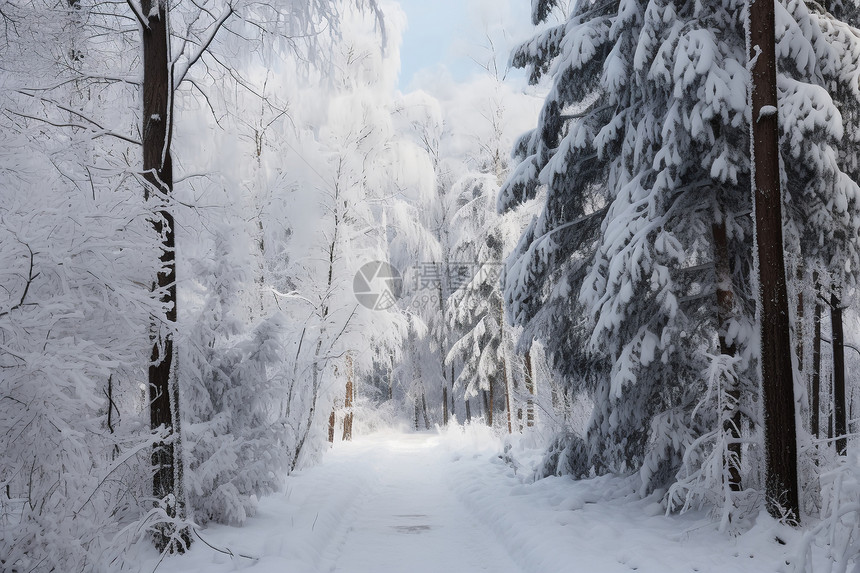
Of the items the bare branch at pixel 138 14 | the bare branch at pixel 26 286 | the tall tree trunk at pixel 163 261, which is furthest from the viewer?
the bare branch at pixel 138 14

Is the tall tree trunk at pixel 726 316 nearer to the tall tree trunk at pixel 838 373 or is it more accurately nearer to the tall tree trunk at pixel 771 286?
the tall tree trunk at pixel 771 286

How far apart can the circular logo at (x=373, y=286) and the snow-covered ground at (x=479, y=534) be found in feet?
19.5

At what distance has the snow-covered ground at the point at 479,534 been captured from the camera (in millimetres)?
5566

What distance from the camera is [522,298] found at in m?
9.31

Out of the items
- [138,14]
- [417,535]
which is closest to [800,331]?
[417,535]

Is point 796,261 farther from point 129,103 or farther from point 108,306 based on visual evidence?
point 129,103

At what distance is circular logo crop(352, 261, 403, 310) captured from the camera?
53.9 feet

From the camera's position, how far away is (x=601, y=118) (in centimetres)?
885

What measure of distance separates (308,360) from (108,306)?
7.91 m

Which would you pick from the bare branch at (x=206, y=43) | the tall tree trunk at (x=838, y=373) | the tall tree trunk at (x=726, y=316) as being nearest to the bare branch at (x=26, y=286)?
the bare branch at (x=206, y=43)

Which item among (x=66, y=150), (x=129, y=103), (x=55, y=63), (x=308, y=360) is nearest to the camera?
(x=66, y=150)

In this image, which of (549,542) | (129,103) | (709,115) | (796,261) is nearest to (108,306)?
(129,103)

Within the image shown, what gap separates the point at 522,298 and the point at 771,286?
3.81 m

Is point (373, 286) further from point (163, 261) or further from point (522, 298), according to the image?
point (163, 261)
